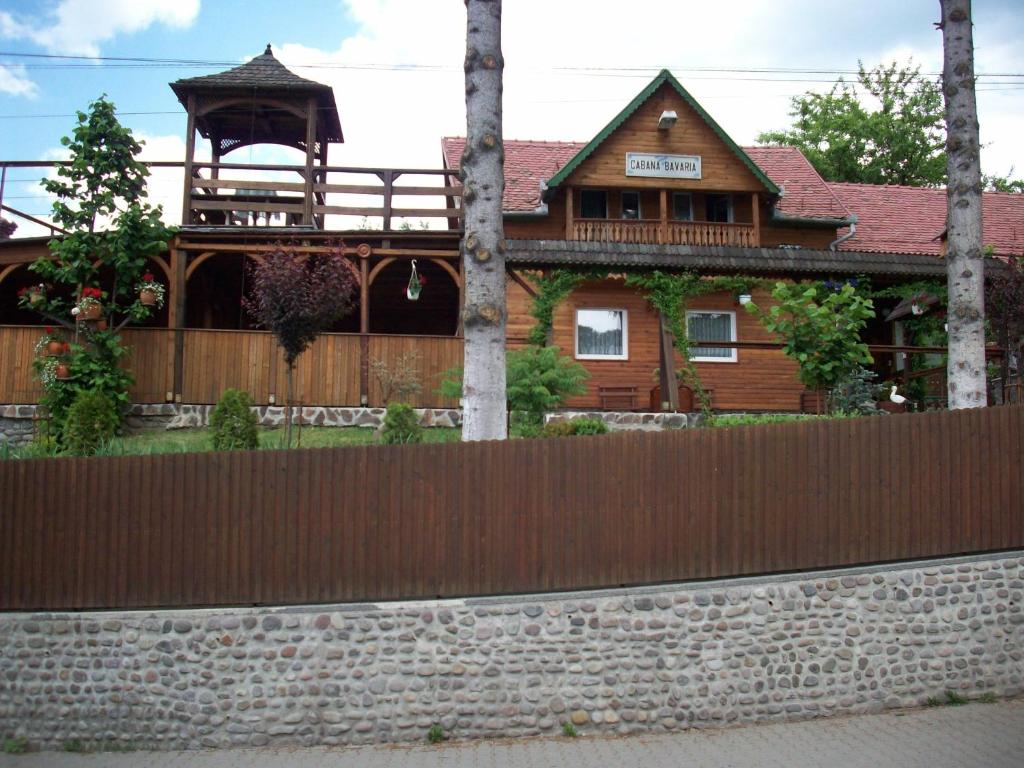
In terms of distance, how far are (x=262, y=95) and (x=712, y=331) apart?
34.0 ft

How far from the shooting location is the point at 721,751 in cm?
741

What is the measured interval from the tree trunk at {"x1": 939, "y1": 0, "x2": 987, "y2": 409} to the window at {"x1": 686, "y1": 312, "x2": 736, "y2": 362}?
7.50 meters

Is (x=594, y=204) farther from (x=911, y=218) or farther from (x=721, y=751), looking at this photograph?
(x=721, y=751)

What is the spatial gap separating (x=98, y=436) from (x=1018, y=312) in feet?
44.8

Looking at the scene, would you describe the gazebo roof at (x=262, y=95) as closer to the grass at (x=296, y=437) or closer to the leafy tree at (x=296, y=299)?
the leafy tree at (x=296, y=299)

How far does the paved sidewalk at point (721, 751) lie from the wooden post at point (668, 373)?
290 inches

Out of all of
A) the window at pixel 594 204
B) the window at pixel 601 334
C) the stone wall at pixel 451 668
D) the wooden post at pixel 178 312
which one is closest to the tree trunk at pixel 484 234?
the stone wall at pixel 451 668

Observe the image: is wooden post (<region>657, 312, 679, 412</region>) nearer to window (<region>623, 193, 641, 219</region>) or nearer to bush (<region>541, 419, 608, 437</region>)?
bush (<region>541, 419, 608, 437</region>)

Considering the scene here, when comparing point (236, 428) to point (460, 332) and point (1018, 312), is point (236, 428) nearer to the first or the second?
point (460, 332)

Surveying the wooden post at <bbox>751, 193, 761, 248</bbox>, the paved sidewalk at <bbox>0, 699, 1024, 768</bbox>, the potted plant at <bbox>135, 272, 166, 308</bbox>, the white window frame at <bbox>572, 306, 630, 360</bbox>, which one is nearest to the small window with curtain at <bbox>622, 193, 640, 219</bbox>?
the wooden post at <bbox>751, 193, 761, 248</bbox>

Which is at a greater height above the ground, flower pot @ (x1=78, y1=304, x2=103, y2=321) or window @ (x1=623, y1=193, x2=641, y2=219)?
window @ (x1=623, y1=193, x2=641, y2=219)

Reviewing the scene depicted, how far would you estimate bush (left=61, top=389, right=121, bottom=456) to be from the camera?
12.6 metres

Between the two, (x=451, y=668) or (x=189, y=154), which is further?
(x=189, y=154)

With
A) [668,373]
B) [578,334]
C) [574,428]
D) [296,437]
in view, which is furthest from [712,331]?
[296,437]
